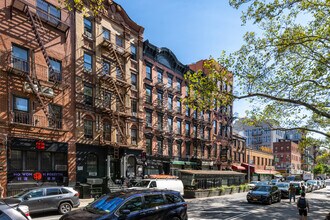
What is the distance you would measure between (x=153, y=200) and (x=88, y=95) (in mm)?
19433

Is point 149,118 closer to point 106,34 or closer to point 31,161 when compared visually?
point 106,34

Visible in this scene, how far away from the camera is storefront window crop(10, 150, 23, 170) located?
2111 cm

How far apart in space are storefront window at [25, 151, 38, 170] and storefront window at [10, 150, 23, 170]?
48cm

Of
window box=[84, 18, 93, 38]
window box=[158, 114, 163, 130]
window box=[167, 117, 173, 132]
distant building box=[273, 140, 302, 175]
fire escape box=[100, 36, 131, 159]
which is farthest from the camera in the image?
distant building box=[273, 140, 302, 175]

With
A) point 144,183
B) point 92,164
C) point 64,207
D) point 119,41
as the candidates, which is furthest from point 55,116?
point 119,41

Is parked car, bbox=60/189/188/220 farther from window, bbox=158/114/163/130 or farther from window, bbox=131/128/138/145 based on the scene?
window, bbox=158/114/163/130

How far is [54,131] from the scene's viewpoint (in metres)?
23.7

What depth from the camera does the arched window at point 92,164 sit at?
27234 mm

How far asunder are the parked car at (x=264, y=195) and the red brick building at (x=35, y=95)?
14.7 m

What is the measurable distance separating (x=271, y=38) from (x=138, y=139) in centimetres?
2006

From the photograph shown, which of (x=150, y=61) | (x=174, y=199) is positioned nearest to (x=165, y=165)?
(x=150, y=61)

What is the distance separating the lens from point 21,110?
21.8 meters

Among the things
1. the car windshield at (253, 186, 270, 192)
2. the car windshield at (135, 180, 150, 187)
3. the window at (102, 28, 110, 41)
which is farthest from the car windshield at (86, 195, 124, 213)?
the window at (102, 28, 110, 41)

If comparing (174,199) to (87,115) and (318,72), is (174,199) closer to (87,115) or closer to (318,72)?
(318,72)
